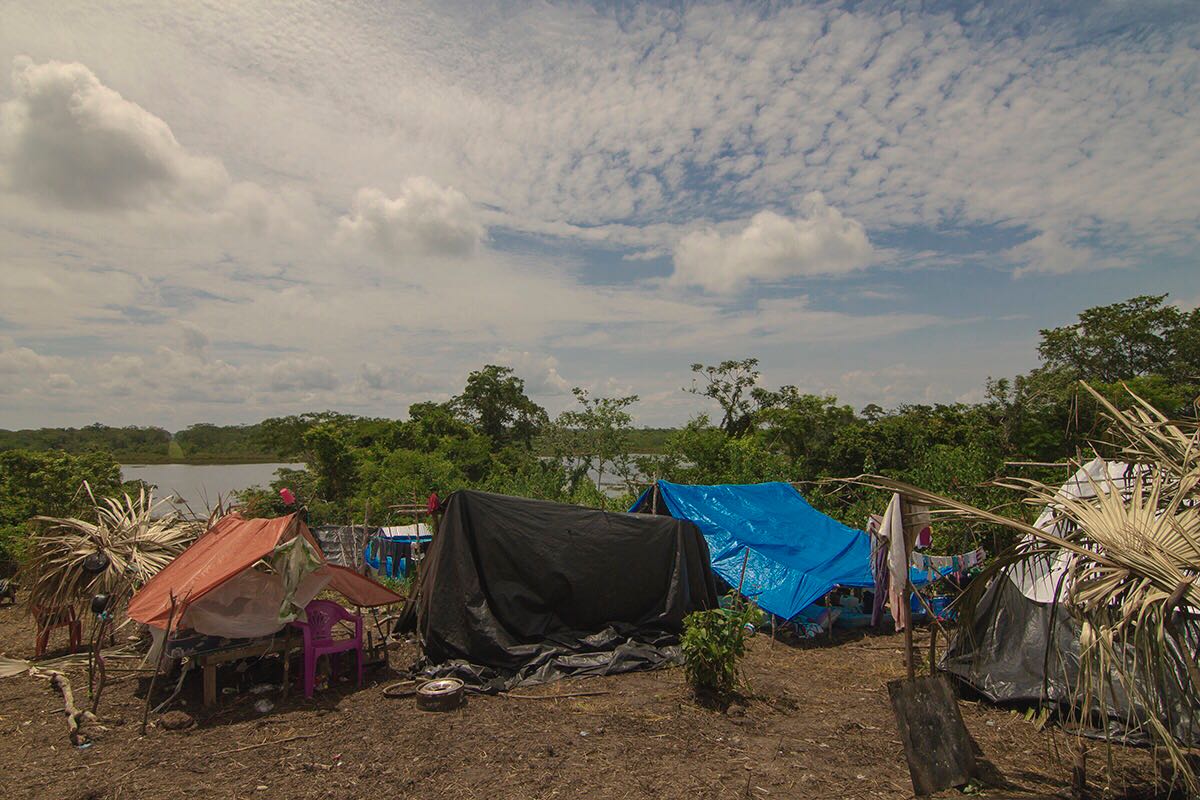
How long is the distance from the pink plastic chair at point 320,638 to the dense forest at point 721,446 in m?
8.35

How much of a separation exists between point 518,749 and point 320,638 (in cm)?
267

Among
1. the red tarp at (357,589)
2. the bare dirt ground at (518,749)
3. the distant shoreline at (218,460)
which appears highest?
the distant shoreline at (218,460)

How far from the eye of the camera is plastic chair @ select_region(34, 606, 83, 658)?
782 cm

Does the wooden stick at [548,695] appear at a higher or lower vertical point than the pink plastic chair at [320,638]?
lower

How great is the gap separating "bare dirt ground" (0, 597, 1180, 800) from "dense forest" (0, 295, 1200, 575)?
6.88m

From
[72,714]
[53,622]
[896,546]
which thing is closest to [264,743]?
[72,714]

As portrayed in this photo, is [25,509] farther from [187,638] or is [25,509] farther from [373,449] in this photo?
[373,449]

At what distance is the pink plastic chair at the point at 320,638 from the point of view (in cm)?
684

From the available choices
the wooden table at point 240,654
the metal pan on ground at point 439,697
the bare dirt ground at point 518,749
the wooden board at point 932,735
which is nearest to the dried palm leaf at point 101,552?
the bare dirt ground at point 518,749

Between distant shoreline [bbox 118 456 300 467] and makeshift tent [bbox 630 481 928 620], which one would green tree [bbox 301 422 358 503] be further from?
makeshift tent [bbox 630 481 928 620]

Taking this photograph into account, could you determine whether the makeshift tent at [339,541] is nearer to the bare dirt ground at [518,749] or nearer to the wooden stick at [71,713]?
the bare dirt ground at [518,749]

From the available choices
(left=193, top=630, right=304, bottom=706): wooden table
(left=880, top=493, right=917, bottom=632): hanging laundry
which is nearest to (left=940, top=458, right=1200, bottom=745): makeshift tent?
(left=880, top=493, right=917, bottom=632): hanging laundry

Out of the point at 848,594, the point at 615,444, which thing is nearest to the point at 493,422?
the point at 615,444

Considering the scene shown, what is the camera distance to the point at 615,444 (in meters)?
24.8
